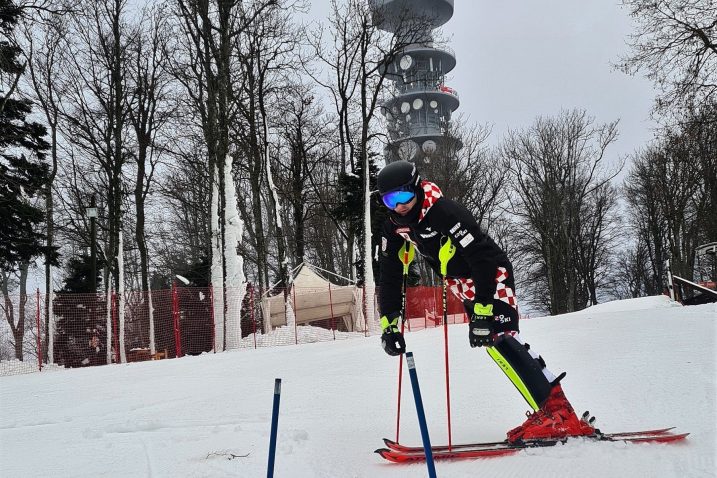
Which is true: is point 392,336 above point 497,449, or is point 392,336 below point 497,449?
above

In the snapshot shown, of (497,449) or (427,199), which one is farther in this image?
(427,199)

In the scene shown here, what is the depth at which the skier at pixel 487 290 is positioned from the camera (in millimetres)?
3285

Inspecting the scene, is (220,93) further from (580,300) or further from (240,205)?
(580,300)

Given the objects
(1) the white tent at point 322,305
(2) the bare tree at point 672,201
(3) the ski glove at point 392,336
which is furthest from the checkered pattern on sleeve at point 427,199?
(2) the bare tree at point 672,201

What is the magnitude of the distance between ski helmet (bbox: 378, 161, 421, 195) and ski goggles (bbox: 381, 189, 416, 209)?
3 cm

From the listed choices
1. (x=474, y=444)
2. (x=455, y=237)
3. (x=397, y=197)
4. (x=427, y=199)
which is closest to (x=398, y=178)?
(x=397, y=197)

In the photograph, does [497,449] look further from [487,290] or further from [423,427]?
[423,427]

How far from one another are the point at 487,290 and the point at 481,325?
0.23 m

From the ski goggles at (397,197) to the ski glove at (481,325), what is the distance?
80 centimetres

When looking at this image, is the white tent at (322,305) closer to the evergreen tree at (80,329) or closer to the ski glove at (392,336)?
the evergreen tree at (80,329)

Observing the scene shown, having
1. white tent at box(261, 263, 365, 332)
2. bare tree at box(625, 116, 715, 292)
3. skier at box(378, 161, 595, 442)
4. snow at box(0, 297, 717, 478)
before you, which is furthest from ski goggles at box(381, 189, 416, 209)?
bare tree at box(625, 116, 715, 292)

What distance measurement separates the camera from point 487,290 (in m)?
3.37

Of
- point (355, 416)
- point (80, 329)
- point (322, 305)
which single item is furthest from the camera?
point (322, 305)

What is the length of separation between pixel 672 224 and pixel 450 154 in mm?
16162
